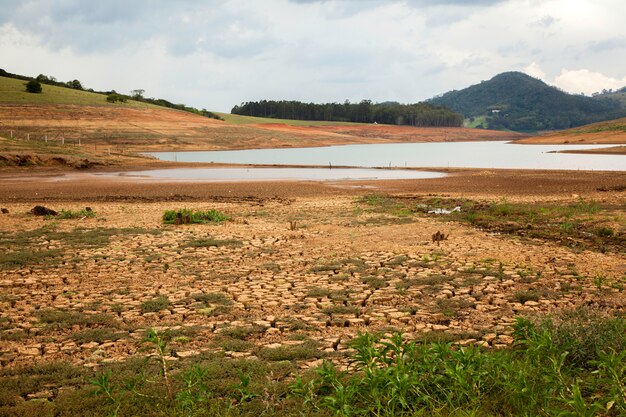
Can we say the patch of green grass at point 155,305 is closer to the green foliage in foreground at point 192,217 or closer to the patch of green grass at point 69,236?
the patch of green grass at point 69,236

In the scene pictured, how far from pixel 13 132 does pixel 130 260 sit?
50.8 metres

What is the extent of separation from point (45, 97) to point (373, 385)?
74.5 m

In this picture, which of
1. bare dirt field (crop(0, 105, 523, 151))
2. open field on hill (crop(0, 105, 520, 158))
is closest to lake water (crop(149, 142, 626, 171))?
bare dirt field (crop(0, 105, 523, 151))

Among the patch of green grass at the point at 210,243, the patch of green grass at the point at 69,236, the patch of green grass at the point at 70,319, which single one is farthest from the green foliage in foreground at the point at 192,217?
the patch of green grass at the point at 70,319

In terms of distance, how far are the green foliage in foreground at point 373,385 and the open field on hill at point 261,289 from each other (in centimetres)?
4

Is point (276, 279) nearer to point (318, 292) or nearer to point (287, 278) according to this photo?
point (287, 278)

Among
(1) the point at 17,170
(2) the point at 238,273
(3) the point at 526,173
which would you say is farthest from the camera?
(1) the point at 17,170

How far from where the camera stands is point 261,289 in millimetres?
7938

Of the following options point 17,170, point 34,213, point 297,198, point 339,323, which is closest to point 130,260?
point 339,323

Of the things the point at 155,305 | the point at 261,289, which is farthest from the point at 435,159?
the point at 155,305

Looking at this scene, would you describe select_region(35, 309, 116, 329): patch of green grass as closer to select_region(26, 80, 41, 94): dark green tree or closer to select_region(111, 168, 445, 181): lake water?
select_region(111, 168, 445, 181): lake water

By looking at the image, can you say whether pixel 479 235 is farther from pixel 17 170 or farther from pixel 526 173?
pixel 17 170

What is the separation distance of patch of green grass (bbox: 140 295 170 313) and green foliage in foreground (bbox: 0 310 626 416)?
6.05ft

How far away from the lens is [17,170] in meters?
33.6
